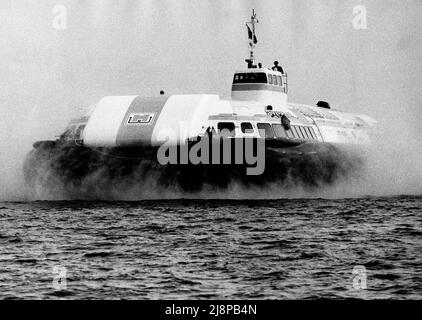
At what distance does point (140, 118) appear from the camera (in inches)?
1443

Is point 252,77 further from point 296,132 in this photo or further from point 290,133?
point 290,133

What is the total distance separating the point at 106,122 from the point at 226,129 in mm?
4550

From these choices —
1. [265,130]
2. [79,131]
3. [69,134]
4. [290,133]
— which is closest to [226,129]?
[265,130]

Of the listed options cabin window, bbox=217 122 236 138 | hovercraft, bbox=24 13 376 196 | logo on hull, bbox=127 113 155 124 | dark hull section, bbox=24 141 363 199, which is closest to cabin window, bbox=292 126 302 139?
hovercraft, bbox=24 13 376 196

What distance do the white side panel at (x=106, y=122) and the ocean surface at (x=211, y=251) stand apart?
11.7ft

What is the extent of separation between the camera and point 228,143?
35.4 m

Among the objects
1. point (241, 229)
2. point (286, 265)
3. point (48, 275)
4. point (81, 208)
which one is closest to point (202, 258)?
point (286, 265)

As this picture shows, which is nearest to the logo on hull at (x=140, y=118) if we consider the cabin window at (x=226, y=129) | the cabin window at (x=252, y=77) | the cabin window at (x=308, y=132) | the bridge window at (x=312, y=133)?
the cabin window at (x=226, y=129)

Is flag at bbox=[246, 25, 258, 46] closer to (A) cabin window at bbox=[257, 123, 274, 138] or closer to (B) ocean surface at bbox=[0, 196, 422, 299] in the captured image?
(A) cabin window at bbox=[257, 123, 274, 138]

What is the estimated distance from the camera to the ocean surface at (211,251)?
1769 centimetres

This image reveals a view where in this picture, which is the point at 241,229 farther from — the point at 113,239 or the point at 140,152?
the point at 140,152

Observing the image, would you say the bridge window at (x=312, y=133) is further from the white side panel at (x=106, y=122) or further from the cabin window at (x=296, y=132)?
the white side panel at (x=106, y=122)

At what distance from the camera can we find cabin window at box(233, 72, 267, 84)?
1762 inches
